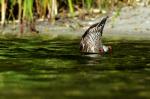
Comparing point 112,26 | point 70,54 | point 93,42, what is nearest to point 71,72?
point 70,54

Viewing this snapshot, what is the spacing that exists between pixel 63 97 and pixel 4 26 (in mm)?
7618

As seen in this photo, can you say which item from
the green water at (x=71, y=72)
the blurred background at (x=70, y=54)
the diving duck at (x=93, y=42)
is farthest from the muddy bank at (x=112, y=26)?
the diving duck at (x=93, y=42)

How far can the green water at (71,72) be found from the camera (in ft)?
14.9

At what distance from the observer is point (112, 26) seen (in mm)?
11633

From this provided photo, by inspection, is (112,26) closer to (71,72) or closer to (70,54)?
(70,54)

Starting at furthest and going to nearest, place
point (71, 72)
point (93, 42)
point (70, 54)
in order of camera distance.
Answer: point (93, 42)
point (70, 54)
point (71, 72)

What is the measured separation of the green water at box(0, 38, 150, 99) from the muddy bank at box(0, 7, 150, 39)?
2.21m

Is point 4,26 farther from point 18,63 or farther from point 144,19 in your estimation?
point 18,63

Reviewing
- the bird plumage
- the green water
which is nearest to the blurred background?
the green water

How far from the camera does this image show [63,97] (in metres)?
4.34

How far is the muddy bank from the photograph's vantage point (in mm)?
11102

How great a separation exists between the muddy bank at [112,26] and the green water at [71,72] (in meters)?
2.21

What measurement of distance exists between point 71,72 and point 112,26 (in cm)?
597

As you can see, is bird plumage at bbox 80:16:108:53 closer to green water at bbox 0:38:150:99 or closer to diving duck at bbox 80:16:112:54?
diving duck at bbox 80:16:112:54
